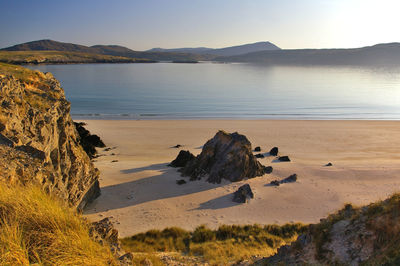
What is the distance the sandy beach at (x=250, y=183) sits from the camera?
36.2 ft

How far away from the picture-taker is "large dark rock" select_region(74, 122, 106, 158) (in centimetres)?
1856

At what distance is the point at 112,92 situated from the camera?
188 feet

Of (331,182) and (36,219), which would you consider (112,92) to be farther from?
(36,219)

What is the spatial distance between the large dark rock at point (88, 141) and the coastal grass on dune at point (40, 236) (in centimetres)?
1444

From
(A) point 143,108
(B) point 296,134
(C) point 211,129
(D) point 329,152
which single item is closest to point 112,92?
(A) point 143,108

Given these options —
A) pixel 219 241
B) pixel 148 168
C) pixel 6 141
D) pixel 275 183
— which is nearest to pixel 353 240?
pixel 219 241

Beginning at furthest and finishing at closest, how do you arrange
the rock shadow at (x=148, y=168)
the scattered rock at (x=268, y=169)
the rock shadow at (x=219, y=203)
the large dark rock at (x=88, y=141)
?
1. the large dark rock at (x=88, y=141)
2. the rock shadow at (x=148, y=168)
3. the scattered rock at (x=268, y=169)
4. the rock shadow at (x=219, y=203)

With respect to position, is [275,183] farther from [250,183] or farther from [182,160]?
[182,160]

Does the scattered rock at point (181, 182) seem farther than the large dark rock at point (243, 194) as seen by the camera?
Yes

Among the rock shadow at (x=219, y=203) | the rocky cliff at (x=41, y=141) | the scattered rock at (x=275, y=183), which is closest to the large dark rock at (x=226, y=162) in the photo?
the scattered rock at (x=275, y=183)

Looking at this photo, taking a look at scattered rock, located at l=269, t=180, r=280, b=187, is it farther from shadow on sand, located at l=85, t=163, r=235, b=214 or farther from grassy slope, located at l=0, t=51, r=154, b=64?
grassy slope, located at l=0, t=51, r=154, b=64

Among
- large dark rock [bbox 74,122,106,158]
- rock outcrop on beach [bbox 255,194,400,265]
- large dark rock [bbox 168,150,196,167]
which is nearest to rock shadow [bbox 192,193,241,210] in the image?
large dark rock [bbox 168,150,196,167]

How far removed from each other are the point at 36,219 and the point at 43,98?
22.9ft

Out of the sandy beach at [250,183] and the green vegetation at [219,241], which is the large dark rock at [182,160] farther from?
the green vegetation at [219,241]
